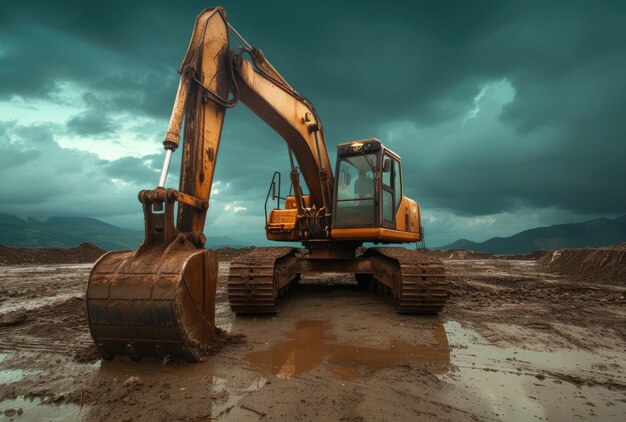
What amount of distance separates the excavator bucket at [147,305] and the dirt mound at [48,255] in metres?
19.2

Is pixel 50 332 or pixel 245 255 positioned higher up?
pixel 245 255

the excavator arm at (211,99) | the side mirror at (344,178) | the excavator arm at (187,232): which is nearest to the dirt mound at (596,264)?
the side mirror at (344,178)

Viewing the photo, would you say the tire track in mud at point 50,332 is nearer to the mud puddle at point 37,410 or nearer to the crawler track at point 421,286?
the mud puddle at point 37,410

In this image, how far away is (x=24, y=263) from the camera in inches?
738

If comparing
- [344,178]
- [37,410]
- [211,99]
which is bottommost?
[37,410]

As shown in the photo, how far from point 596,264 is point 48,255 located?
25928mm

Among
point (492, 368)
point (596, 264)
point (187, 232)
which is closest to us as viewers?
point (492, 368)

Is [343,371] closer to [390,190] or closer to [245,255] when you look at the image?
[245,255]

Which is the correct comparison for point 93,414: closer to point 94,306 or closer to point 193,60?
point 94,306

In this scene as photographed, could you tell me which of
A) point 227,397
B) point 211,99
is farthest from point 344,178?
point 227,397

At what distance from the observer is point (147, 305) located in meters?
3.31

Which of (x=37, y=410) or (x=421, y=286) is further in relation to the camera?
(x=421, y=286)

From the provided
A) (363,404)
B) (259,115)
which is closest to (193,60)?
(259,115)

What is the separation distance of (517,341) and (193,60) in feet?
17.5
